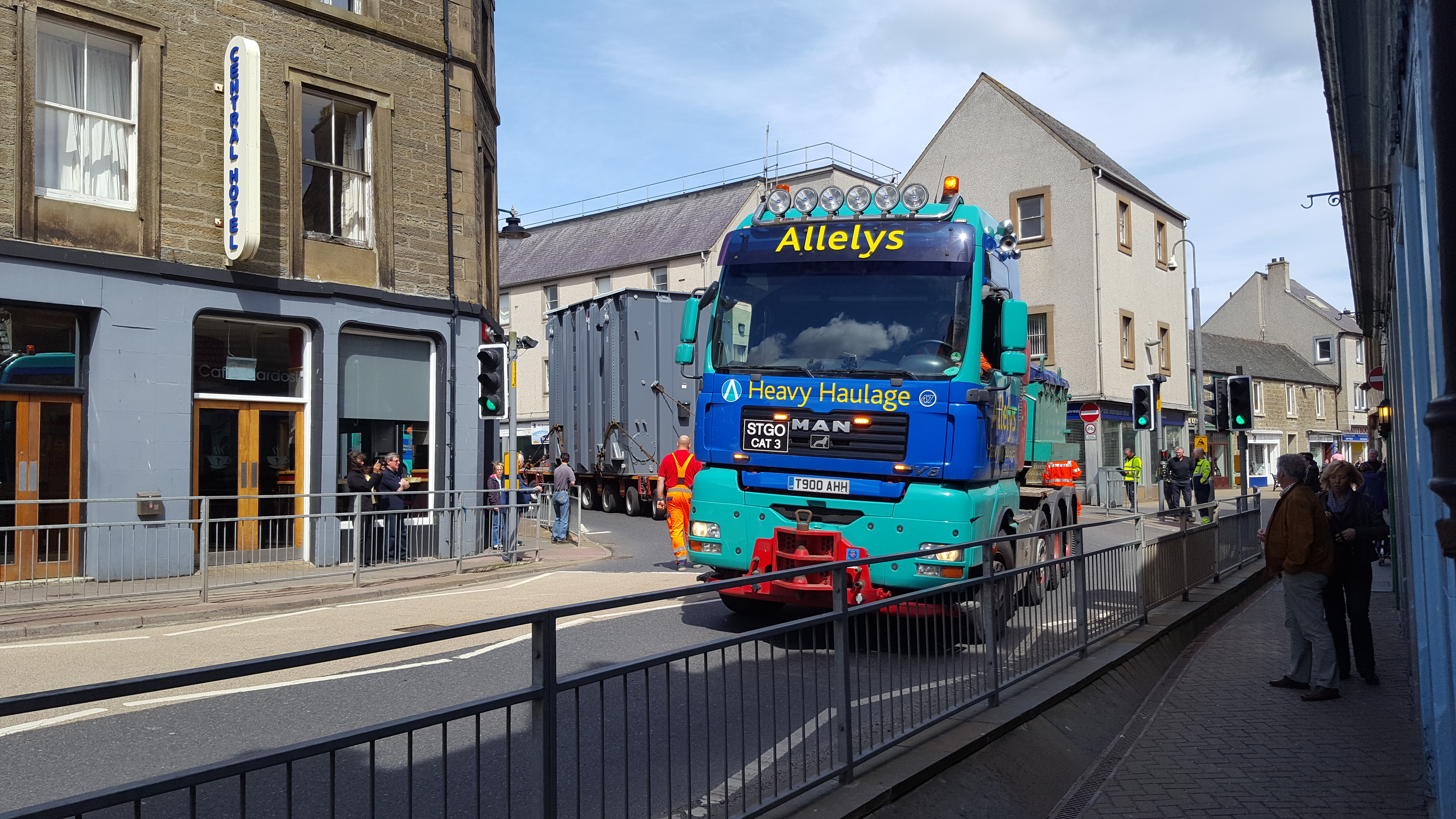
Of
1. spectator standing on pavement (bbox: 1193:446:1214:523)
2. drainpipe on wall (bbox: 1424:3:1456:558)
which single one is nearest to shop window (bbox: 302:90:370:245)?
drainpipe on wall (bbox: 1424:3:1456:558)

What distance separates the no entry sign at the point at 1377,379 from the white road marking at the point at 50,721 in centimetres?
1928

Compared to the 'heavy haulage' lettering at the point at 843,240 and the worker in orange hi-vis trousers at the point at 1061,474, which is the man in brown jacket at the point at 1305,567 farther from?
the worker in orange hi-vis trousers at the point at 1061,474

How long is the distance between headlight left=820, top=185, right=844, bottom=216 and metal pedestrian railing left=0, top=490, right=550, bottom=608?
258 inches

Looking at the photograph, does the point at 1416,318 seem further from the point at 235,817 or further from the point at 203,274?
the point at 203,274

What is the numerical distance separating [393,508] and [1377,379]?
57.3ft

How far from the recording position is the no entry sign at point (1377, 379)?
18.7 meters

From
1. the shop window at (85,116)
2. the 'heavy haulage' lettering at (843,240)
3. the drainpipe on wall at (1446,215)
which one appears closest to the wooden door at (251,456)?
the shop window at (85,116)

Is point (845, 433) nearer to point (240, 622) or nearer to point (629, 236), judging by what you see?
point (240, 622)

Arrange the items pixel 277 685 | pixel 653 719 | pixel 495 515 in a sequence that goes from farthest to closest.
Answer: pixel 495 515
pixel 653 719
pixel 277 685

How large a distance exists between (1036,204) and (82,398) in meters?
29.9

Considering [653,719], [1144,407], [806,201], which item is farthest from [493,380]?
[653,719]

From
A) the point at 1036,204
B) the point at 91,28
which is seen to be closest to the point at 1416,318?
the point at 91,28

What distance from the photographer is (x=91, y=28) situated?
1303 cm

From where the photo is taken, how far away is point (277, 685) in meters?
2.78
